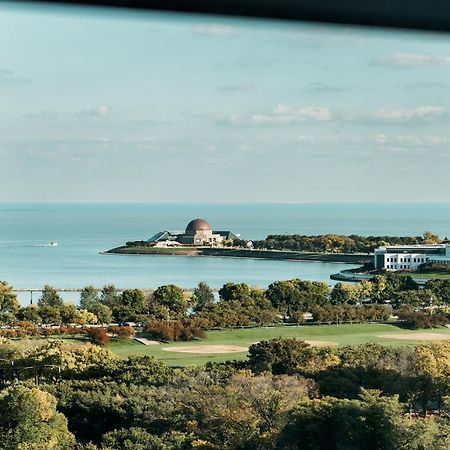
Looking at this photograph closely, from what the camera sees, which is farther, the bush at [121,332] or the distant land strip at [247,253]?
the distant land strip at [247,253]

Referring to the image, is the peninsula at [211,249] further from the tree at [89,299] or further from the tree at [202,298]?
the tree at [89,299]

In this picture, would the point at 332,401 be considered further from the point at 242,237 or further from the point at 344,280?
the point at 242,237

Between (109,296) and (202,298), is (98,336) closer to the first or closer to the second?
(109,296)

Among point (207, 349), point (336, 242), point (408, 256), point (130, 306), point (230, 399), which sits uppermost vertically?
point (336, 242)

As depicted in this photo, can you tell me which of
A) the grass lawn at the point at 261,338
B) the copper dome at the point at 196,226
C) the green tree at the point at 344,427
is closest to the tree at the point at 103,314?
the grass lawn at the point at 261,338

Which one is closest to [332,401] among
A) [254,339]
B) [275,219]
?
[254,339]

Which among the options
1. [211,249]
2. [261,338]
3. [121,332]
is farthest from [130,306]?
[211,249]
